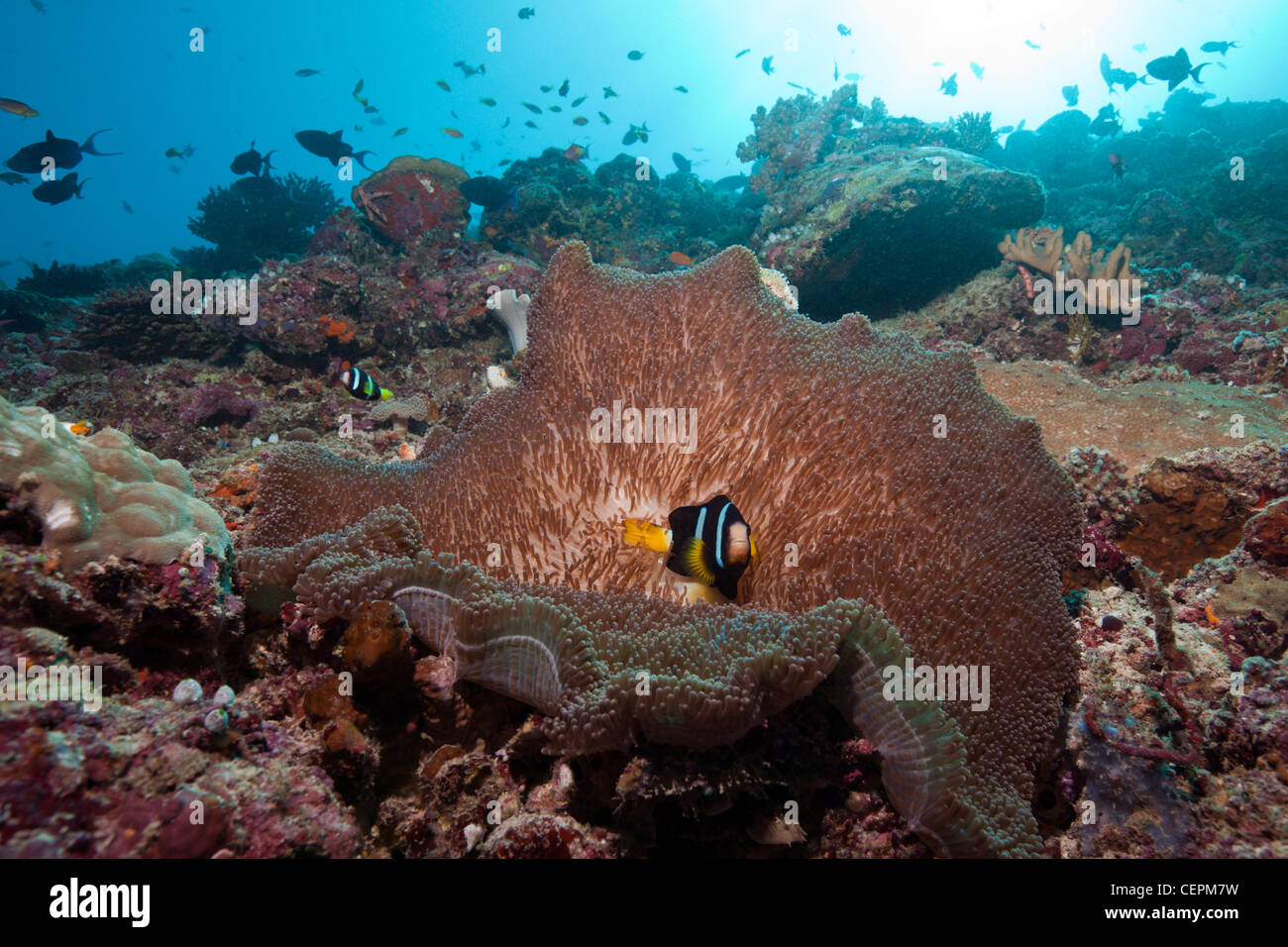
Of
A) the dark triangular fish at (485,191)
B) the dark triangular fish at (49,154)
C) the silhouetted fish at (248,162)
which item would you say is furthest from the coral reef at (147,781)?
the silhouetted fish at (248,162)

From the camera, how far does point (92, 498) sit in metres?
2.08

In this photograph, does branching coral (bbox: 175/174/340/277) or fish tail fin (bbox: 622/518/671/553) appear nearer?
fish tail fin (bbox: 622/518/671/553)

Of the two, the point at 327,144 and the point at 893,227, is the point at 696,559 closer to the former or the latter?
the point at 893,227

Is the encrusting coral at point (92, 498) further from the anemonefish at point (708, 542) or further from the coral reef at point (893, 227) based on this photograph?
the coral reef at point (893, 227)

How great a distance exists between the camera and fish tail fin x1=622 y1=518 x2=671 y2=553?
2.48 metres

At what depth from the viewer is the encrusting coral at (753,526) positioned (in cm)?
192

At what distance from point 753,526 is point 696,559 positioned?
24.7 inches

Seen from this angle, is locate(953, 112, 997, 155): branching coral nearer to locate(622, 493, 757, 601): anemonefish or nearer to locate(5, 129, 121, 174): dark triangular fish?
locate(622, 493, 757, 601): anemonefish

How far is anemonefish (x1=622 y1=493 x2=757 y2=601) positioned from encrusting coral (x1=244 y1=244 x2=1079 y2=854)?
0.18 meters

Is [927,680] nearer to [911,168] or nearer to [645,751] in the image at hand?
[645,751]

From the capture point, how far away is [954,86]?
78.1ft

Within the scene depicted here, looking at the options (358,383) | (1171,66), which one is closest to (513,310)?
(358,383)

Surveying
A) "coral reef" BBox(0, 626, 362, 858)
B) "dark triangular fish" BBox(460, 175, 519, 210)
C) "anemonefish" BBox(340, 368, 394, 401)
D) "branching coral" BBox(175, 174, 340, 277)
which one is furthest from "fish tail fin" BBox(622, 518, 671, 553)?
"branching coral" BBox(175, 174, 340, 277)

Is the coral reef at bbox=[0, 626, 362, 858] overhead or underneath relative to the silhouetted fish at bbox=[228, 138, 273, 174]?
underneath
